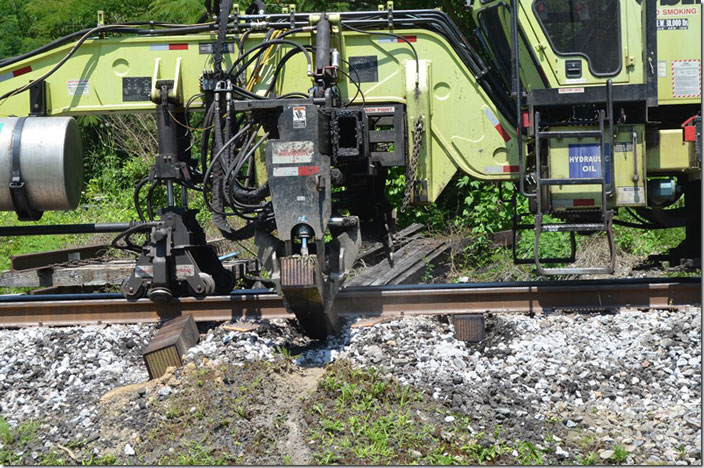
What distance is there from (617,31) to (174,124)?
4.12m

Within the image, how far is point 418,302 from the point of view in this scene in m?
7.20

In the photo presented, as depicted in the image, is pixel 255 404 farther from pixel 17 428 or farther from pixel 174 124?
pixel 174 124

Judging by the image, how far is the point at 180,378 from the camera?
590cm

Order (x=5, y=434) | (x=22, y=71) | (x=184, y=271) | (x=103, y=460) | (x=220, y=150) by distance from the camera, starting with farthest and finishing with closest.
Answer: (x=22, y=71)
(x=184, y=271)
(x=220, y=150)
(x=5, y=434)
(x=103, y=460)

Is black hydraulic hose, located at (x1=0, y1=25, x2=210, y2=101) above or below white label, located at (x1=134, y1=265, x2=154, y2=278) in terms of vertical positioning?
above

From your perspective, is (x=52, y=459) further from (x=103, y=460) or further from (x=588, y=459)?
(x=588, y=459)

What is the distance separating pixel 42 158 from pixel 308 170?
2637 mm

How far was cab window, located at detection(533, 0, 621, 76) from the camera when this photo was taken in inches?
285

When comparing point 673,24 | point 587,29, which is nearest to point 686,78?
point 673,24

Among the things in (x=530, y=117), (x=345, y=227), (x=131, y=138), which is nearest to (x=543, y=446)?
(x=345, y=227)

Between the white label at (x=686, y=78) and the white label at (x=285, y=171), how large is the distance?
364 centimetres

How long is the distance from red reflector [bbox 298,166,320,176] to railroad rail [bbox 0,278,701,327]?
1.47m

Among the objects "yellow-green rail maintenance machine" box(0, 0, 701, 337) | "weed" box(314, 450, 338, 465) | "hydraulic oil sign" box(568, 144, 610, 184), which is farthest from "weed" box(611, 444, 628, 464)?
"hydraulic oil sign" box(568, 144, 610, 184)

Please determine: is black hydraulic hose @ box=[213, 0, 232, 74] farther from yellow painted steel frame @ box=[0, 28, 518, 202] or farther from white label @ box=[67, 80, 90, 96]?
white label @ box=[67, 80, 90, 96]
